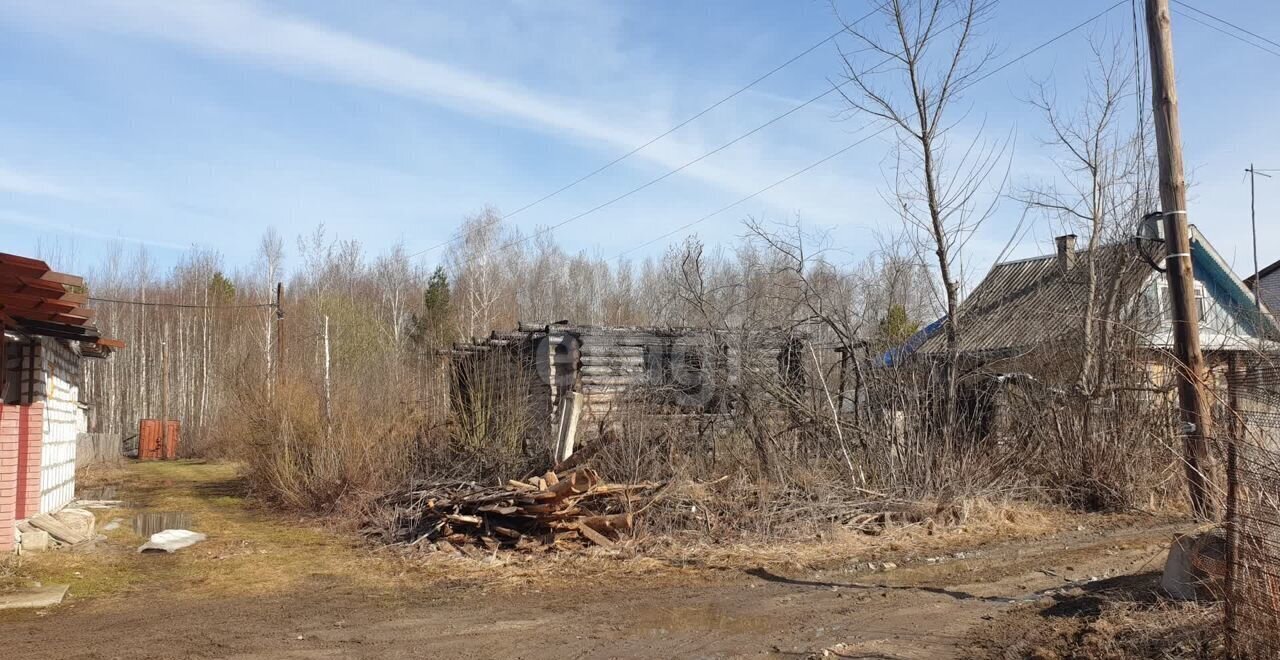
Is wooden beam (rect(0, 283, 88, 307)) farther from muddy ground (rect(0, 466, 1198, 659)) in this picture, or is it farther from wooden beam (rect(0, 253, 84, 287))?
muddy ground (rect(0, 466, 1198, 659))

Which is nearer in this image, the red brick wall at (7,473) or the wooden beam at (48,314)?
the red brick wall at (7,473)

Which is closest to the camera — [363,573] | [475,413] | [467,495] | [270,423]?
[363,573]

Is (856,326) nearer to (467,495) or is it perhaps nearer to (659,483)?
(659,483)

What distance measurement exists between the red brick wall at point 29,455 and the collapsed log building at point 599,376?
5485 millimetres

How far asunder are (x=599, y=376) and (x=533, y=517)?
7.93 meters

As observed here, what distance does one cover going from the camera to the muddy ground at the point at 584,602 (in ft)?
21.8

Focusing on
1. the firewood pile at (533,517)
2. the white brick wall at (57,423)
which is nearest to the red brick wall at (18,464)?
the white brick wall at (57,423)

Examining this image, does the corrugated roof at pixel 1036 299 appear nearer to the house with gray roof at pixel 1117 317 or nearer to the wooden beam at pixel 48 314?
the house with gray roof at pixel 1117 317

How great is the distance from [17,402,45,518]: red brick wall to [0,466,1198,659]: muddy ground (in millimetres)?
1139

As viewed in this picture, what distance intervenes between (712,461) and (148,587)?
6401 mm

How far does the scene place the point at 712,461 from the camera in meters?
11.9

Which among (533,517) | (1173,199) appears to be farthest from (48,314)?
(1173,199)

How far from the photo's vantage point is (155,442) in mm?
33062

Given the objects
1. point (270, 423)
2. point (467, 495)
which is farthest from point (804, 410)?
point (270, 423)
